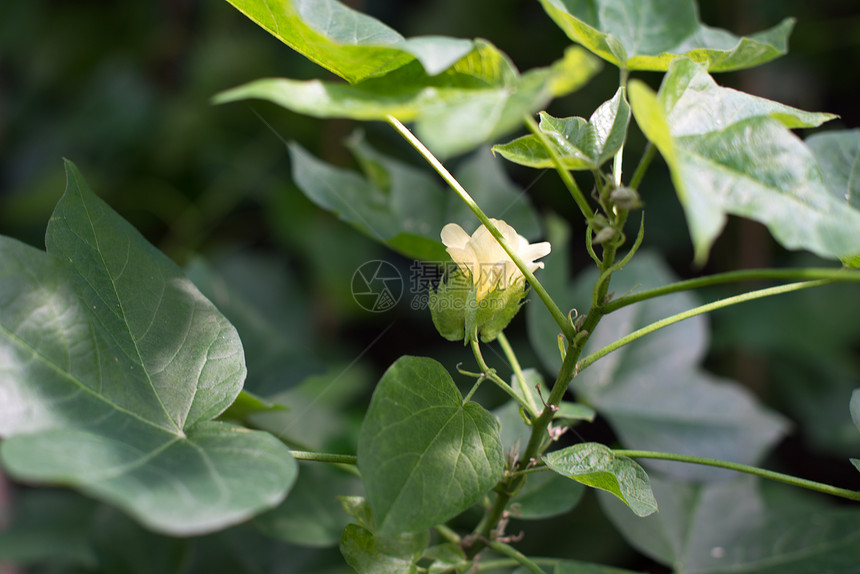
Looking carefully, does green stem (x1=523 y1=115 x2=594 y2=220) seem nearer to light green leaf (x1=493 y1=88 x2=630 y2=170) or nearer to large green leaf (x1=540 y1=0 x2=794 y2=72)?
light green leaf (x1=493 y1=88 x2=630 y2=170)

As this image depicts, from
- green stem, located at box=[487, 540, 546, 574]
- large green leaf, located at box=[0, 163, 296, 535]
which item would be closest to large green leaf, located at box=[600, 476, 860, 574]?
green stem, located at box=[487, 540, 546, 574]

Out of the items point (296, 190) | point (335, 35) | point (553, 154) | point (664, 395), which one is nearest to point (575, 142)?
point (553, 154)

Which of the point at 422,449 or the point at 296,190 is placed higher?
the point at 422,449

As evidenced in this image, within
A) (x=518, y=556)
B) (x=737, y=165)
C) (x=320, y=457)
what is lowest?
(x=518, y=556)

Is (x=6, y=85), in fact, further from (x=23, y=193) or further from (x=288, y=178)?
(x=288, y=178)

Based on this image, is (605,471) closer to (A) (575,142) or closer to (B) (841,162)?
(A) (575,142)

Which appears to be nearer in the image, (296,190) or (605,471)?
A: (605,471)

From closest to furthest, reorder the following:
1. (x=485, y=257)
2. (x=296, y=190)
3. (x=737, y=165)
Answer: (x=737, y=165), (x=485, y=257), (x=296, y=190)

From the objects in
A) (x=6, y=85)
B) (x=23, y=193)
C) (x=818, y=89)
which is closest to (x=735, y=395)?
(x=818, y=89)
